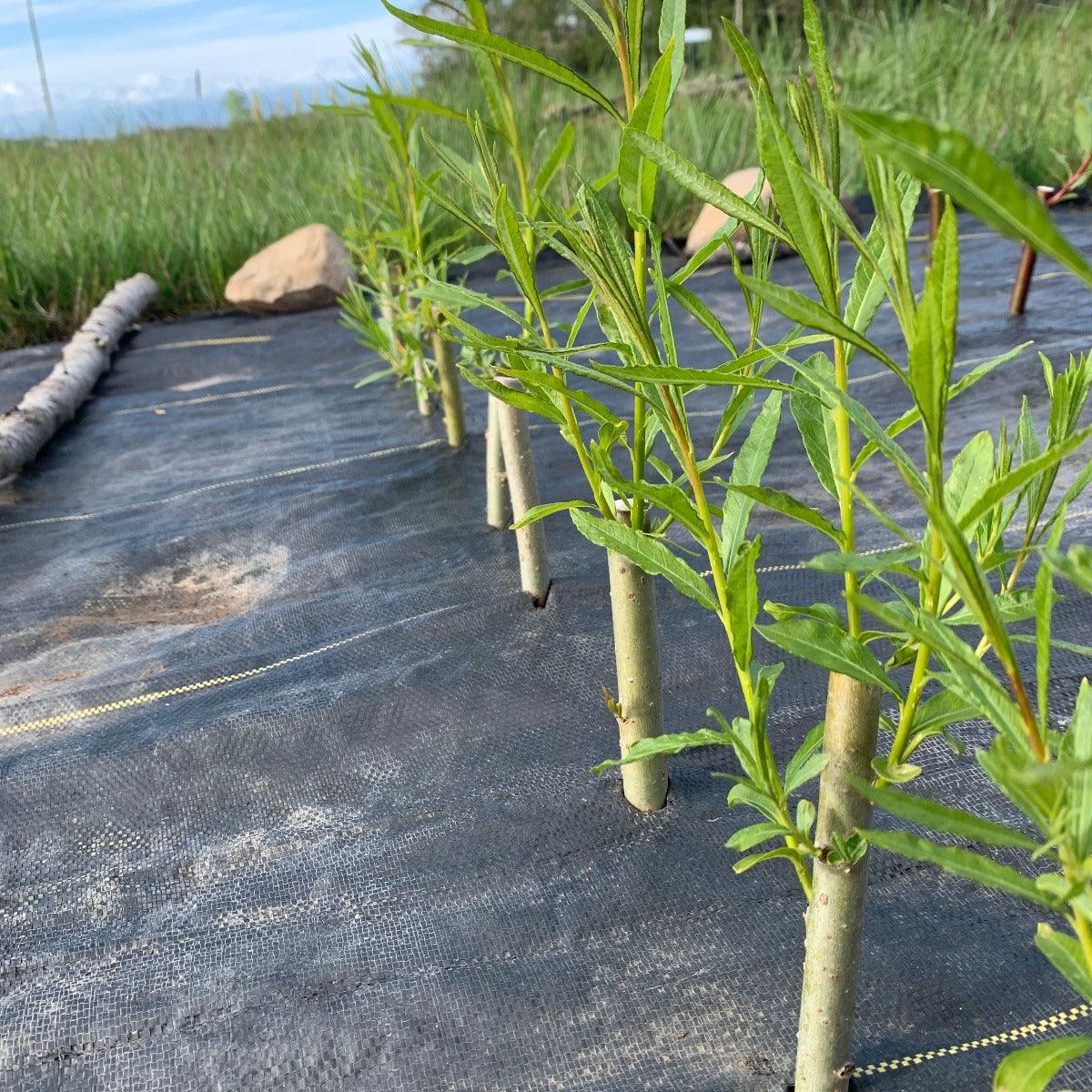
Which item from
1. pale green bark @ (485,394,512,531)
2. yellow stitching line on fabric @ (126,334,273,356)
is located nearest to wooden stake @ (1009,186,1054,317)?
pale green bark @ (485,394,512,531)

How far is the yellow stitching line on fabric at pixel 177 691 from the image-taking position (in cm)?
199

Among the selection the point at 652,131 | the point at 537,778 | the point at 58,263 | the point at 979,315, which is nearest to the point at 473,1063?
the point at 537,778

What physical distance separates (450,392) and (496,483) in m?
0.65

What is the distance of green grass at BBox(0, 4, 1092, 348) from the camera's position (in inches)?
209

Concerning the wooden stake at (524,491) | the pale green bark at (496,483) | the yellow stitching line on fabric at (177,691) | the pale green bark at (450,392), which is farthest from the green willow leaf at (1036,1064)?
the pale green bark at (450,392)

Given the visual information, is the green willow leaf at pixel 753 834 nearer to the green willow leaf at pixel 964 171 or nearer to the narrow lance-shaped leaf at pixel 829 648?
the narrow lance-shaped leaf at pixel 829 648

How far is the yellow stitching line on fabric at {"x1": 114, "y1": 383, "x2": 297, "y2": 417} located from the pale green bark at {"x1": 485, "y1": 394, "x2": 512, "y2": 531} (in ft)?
6.01

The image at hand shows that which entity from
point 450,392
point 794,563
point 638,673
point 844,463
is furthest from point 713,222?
point 844,463

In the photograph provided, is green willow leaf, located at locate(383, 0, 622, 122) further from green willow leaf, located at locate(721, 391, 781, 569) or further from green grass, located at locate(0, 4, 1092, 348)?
green grass, located at locate(0, 4, 1092, 348)

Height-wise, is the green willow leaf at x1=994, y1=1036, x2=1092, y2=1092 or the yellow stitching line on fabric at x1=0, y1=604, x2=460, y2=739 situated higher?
the green willow leaf at x1=994, y1=1036, x2=1092, y2=1092

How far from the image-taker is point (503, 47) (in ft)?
2.78

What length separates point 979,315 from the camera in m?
4.02

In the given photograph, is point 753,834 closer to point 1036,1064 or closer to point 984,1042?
point 1036,1064

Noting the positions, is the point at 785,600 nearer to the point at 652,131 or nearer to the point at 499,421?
the point at 499,421
